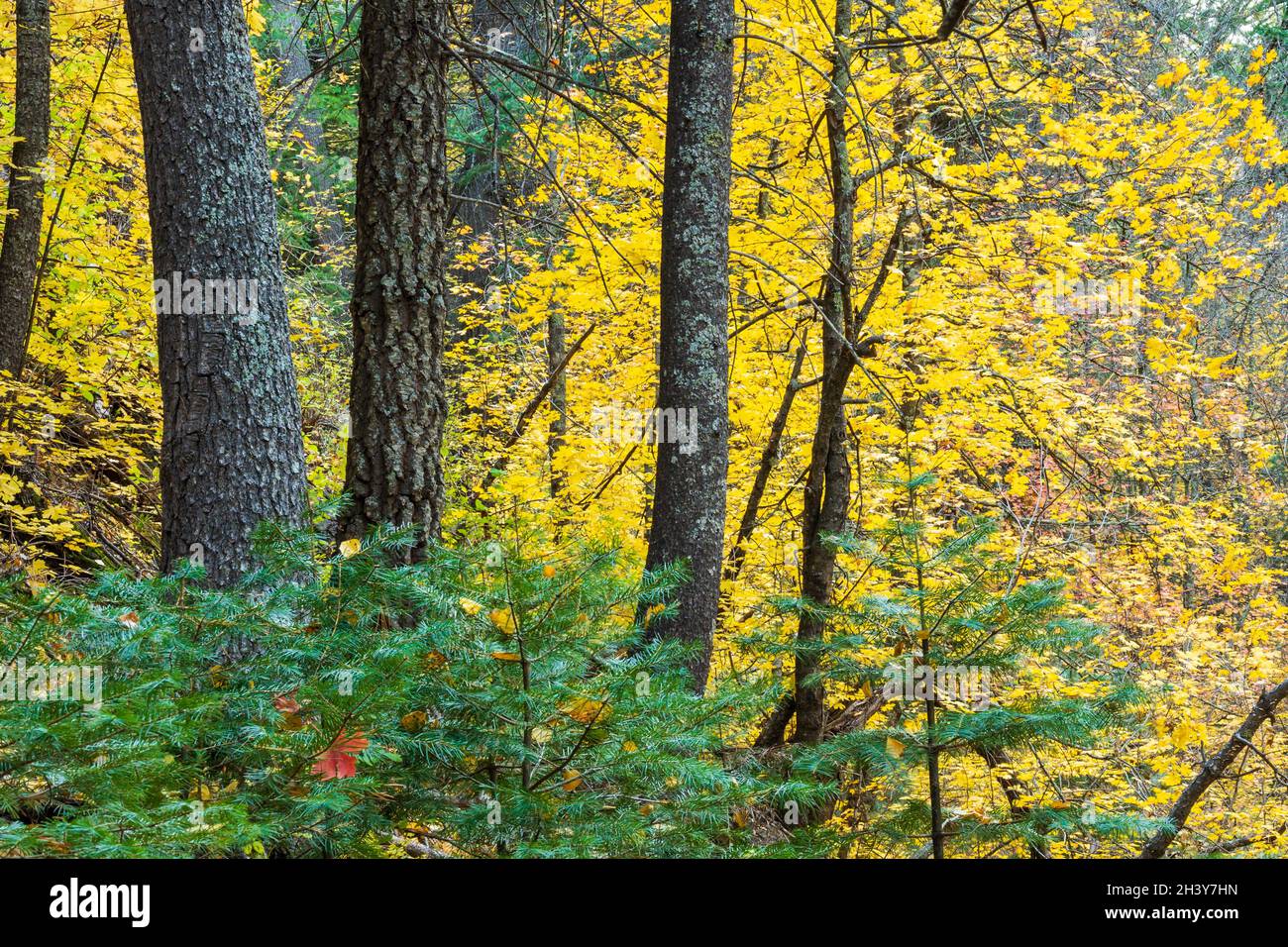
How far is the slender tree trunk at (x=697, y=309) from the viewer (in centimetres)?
521

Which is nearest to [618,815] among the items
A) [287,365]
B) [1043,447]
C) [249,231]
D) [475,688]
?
[475,688]

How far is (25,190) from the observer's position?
7449 mm

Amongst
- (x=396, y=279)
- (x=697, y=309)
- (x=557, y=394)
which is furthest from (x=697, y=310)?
(x=557, y=394)

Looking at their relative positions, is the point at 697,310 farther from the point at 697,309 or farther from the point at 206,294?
the point at 206,294

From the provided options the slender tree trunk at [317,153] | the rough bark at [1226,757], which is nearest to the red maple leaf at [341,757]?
the rough bark at [1226,757]

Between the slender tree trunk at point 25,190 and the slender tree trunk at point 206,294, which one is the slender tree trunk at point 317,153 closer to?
the slender tree trunk at point 25,190

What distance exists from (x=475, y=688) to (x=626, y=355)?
8.03m

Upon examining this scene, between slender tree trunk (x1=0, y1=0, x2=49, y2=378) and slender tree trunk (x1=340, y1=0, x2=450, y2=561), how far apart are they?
4080 millimetres

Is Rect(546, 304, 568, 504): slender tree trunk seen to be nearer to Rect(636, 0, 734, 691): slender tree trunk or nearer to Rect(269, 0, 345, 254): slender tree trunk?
Rect(636, 0, 734, 691): slender tree trunk

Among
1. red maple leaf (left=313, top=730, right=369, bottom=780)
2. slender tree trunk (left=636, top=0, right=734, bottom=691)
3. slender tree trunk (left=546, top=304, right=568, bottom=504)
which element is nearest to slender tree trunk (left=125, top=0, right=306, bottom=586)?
slender tree trunk (left=636, top=0, right=734, bottom=691)

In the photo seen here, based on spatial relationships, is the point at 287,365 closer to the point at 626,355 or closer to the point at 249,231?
the point at 249,231

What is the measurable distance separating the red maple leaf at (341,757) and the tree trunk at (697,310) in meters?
3.07

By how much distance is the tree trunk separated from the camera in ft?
17.1
